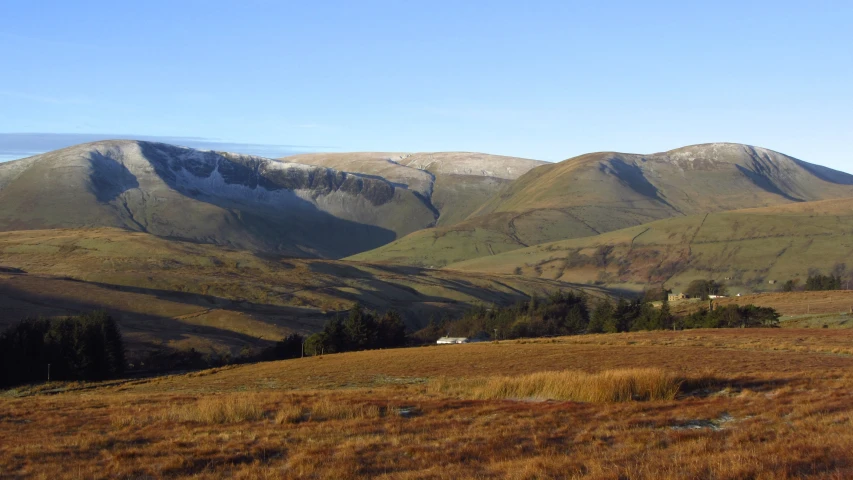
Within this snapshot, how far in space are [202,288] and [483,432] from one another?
4349 inches

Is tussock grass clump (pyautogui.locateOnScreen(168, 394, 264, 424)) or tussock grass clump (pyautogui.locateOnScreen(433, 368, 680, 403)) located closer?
tussock grass clump (pyautogui.locateOnScreen(168, 394, 264, 424))

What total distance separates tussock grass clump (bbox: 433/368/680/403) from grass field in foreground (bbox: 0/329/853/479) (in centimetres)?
4

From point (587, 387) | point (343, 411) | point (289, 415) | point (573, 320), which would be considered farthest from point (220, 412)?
point (573, 320)

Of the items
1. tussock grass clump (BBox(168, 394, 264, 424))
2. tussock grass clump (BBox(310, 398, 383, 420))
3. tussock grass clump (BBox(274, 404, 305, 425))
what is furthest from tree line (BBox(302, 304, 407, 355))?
tussock grass clump (BBox(274, 404, 305, 425))

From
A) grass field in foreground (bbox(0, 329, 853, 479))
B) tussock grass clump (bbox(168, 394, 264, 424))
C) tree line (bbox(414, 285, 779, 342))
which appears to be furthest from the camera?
tree line (bbox(414, 285, 779, 342))

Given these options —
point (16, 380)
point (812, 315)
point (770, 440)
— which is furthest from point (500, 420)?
point (812, 315)

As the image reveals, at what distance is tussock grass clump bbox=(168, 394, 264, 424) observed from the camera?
1759 centimetres

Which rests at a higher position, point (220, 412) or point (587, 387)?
point (587, 387)

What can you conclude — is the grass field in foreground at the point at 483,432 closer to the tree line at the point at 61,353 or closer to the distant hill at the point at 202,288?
the tree line at the point at 61,353

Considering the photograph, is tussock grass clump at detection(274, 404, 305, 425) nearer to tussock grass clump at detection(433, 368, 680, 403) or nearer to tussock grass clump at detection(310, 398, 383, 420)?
tussock grass clump at detection(310, 398, 383, 420)

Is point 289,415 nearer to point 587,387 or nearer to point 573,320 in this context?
A: point 587,387

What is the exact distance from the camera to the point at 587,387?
1961 cm

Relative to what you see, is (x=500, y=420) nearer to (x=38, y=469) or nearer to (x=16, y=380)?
(x=38, y=469)

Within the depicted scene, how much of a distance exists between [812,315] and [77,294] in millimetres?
85256
